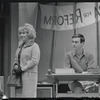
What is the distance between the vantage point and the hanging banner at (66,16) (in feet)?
20.7

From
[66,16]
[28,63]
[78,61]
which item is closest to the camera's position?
[28,63]

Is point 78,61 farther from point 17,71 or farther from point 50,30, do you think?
point 50,30

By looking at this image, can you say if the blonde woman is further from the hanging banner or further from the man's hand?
the hanging banner

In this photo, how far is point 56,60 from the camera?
6547 mm

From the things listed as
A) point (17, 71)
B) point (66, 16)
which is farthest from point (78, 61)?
point (66, 16)

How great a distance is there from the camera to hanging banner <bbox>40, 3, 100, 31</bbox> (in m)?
6.29

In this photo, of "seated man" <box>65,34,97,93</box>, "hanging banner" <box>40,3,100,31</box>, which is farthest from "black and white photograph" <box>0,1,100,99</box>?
"seated man" <box>65,34,97,93</box>

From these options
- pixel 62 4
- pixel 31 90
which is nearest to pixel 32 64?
pixel 31 90

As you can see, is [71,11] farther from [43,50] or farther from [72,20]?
[43,50]

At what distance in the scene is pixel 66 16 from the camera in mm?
6539

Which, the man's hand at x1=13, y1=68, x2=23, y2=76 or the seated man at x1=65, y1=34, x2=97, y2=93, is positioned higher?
the seated man at x1=65, y1=34, x2=97, y2=93

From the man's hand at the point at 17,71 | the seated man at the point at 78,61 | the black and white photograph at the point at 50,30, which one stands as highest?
the black and white photograph at the point at 50,30

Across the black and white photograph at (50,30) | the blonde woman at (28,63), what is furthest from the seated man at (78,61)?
the black and white photograph at (50,30)

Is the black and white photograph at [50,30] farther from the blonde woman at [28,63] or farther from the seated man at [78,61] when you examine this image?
the blonde woman at [28,63]
